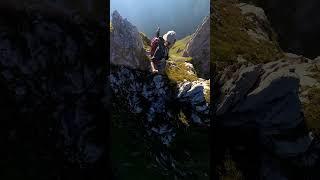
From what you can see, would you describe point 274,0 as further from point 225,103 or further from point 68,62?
point 68,62

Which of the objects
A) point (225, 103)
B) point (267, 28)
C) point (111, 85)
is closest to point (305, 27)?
point (267, 28)

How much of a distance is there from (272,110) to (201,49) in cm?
149

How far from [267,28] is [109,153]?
3.29 meters

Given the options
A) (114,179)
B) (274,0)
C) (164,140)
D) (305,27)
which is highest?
(274,0)

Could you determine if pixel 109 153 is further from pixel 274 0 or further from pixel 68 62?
pixel 274 0

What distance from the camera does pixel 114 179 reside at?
7625 mm

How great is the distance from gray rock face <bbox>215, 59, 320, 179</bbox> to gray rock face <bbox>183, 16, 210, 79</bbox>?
0.42m

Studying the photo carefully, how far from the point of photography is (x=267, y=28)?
25.0 ft

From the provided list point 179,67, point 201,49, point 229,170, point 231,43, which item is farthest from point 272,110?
point 179,67

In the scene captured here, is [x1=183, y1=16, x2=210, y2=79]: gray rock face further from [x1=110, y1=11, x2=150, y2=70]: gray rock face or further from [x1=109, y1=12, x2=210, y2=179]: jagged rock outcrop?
[x1=110, y1=11, x2=150, y2=70]: gray rock face

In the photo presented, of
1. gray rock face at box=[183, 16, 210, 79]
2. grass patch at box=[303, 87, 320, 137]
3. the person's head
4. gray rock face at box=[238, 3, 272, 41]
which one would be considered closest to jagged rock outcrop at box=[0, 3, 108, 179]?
the person's head

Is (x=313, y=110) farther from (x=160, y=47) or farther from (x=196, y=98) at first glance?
(x=160, y=47)

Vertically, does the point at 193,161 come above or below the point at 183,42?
below

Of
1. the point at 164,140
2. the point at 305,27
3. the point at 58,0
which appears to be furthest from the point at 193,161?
the point at 58,0
